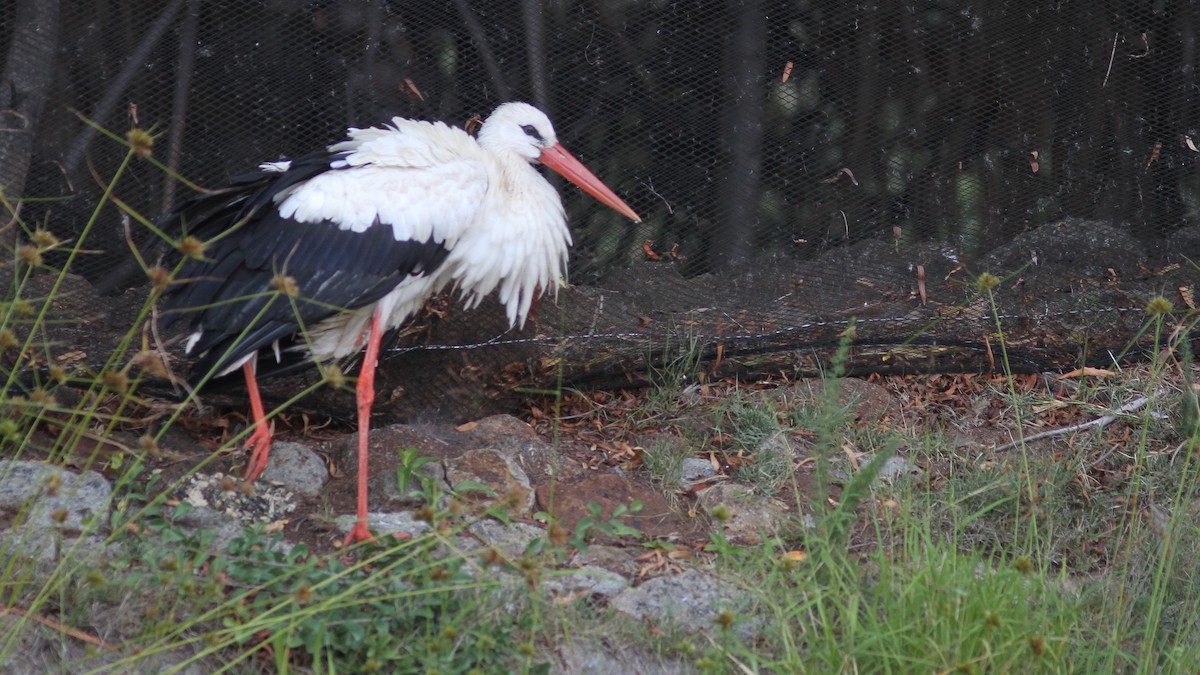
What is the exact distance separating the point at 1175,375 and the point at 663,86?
2.17 m

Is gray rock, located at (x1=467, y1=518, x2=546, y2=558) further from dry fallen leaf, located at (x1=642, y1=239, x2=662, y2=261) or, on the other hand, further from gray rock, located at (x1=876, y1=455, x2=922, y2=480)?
dry fallen leaf, located at (x1=642, y1=239, x2=662, y2=261)

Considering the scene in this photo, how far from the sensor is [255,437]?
401 centimetres

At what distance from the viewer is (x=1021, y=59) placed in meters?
4.63

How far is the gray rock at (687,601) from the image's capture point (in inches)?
125

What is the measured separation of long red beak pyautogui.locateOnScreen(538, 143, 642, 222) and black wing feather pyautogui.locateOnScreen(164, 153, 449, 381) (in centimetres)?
60

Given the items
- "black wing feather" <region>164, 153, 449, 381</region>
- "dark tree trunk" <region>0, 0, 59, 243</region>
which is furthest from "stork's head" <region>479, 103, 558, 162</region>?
"dark tree trunk" <region>0, 0, 59, 243</region>

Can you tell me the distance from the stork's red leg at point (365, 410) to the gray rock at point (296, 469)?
6.7 inches

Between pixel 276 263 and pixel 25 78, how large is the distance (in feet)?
3.49

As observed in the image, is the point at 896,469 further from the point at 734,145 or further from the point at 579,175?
the point at 579,175

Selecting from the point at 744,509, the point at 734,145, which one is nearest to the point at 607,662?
the point at 744,509

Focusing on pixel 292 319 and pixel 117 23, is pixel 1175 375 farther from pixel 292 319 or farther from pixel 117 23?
pixel 117 23

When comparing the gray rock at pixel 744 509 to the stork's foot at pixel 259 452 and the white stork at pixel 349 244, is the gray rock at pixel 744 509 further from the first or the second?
the stork's foot at pixel 259 452

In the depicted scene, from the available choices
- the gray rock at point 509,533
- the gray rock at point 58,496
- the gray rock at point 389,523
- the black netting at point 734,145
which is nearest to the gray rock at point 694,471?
the black netting at point 734,145

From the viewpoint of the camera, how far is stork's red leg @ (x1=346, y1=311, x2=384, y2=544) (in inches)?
141
